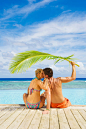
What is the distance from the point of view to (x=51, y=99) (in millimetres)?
3977

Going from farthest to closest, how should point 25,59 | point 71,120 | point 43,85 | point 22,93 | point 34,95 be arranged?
point 22,93 < point 25,59 < point 34,95 < point 43,85 < point 71,120

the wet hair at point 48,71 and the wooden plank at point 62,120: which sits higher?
the wet hair at point 48,71

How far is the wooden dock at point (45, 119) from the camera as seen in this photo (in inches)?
106

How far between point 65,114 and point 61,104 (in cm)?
53

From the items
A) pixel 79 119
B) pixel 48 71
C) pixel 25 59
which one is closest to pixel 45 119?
pixel 79 119

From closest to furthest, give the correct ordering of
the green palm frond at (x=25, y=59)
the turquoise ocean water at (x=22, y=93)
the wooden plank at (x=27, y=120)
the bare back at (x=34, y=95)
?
the wooden plank at (x=27, y=120)
the bare back at (x=34, y=95)
the green palm frond at (x=25, y=59)
the turquoise ocean water at (x=22, y=93)

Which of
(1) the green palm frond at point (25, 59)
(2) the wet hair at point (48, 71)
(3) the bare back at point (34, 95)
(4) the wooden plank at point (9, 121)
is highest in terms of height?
(1) the green palm frond at point (25, 59)

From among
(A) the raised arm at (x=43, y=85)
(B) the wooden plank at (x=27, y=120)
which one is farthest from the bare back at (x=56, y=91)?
(B) the wooden plank at (x=27, y=120)

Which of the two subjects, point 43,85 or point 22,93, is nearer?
point 43,85

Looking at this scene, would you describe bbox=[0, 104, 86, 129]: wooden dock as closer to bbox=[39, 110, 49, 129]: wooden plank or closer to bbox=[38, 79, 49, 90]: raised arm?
bbox=[39, 110, 49, 129]: wooden plank

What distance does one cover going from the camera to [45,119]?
3.09 meters

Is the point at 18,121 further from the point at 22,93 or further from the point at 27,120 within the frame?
the point at 22,93

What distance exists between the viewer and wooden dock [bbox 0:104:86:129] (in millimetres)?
2703

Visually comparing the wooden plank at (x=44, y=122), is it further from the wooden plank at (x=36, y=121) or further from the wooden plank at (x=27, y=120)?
the wooden plank at (x=27, y=120)
